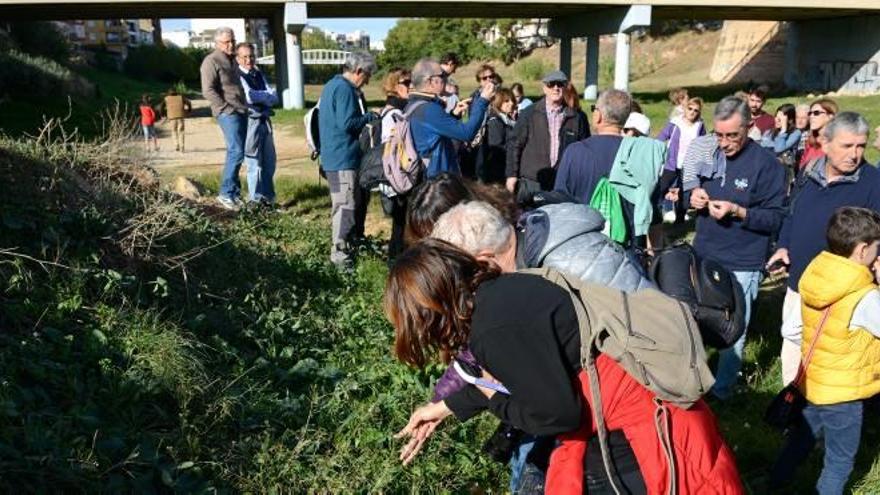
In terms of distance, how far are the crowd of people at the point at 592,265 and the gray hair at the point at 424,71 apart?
15 mm

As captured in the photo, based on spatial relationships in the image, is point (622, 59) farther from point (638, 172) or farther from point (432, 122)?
point (638, 172)

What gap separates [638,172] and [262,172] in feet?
15.9

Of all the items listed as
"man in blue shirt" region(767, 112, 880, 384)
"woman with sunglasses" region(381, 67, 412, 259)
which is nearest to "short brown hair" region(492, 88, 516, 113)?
"woman with sunglasses" region(381, 67, 412, 259)

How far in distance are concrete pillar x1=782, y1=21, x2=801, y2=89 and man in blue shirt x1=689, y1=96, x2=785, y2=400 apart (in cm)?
3628

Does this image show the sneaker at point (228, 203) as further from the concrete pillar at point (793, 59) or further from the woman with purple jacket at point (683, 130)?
the concrete pillar at point (793, 59)

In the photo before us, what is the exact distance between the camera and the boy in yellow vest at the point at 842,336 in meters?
3.12

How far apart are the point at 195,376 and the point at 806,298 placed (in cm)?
284

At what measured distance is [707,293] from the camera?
2.35 m

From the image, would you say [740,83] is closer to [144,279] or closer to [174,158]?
[174,158]

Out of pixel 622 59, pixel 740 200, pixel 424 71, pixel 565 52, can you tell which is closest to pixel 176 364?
pixel 424 71

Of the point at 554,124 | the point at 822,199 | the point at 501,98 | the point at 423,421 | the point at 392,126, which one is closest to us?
the point at 423,421

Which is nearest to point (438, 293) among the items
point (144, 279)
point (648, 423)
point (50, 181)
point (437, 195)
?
point (648, 423)

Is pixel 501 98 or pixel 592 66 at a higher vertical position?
pixel 592 66

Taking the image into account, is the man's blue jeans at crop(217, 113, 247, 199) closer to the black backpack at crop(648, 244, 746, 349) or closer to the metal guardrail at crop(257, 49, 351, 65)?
the black backpack at crop(648, 244, 746, 349)
